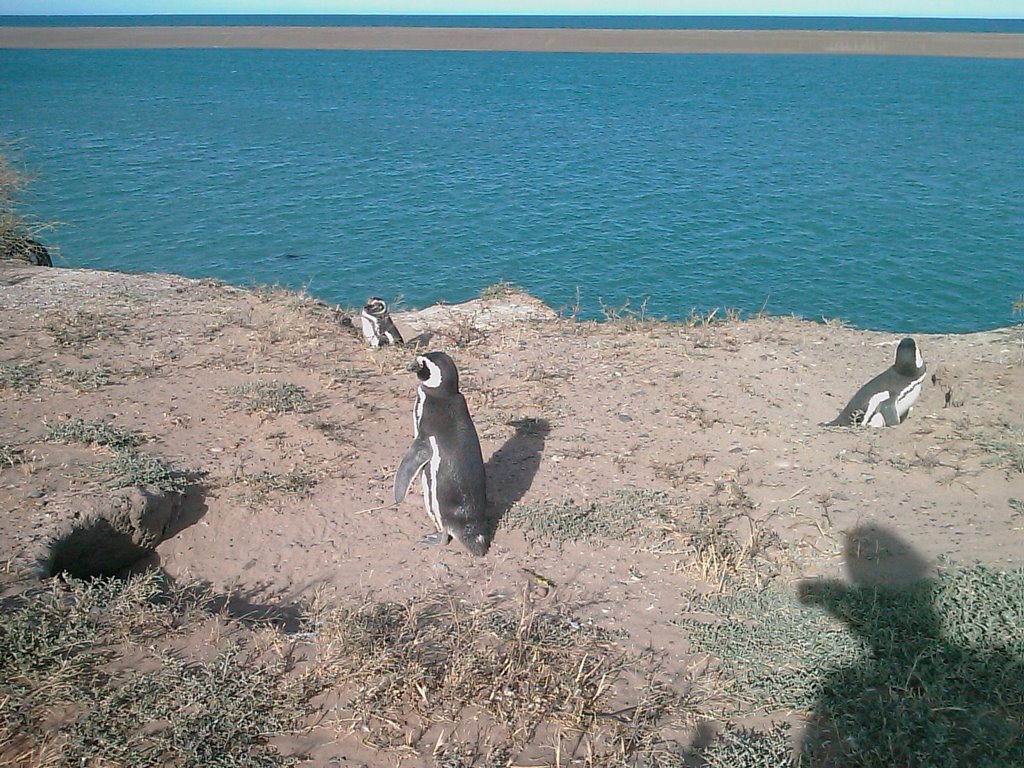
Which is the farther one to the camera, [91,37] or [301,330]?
[91,37]

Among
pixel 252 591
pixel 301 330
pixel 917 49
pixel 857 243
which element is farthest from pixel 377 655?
pixel 917 49

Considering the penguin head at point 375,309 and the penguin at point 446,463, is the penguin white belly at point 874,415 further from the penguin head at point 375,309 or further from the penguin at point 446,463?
the penguin head at point 375,309

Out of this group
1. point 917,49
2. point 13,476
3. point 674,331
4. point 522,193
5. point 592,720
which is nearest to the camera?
point 592,720

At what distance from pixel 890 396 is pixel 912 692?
15.0 feet

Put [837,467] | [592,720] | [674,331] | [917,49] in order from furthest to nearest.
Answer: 1. [917,49]
2. [674,331]
3. [837,467]
4. [592,720]

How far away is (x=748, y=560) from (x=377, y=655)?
2.89 metres

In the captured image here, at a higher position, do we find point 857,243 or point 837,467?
point 837,467

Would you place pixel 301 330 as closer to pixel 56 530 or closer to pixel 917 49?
pixel 56 530

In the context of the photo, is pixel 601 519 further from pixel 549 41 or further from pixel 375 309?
pixel 549 41

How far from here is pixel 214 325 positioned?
34.5 ft

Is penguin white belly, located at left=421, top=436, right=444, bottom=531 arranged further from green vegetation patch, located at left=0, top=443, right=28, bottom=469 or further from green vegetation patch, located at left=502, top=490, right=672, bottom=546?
green vegetation patch, located at left=0, top=443, right=28, bottom=469

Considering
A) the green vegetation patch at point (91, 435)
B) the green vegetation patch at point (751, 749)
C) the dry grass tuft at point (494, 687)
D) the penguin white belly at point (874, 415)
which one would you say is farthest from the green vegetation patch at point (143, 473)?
the penguin white belly at point (874, 415)

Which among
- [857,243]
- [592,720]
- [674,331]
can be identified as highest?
[592,720]

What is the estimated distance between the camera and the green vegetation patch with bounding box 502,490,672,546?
647cm
